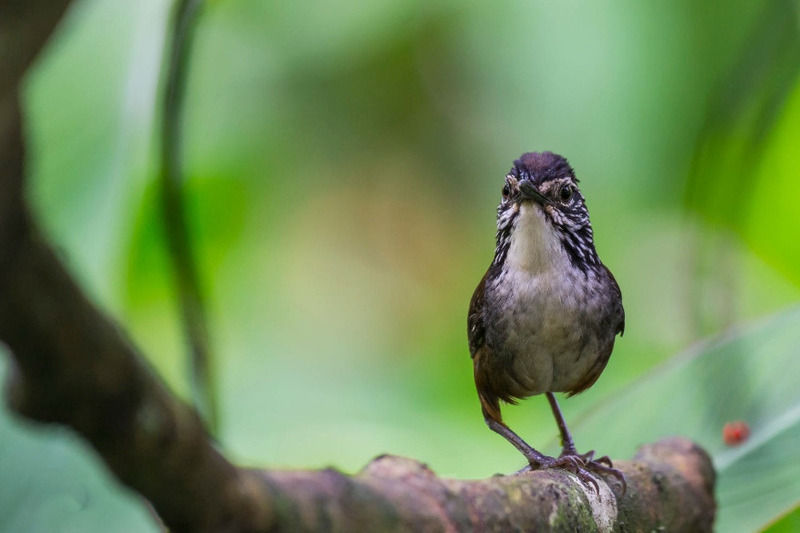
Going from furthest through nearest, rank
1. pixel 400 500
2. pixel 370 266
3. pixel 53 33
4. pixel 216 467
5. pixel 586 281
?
pixel 370 266
pixel 586 281
pixel 400 500
pixel 216 467
pixel 53 33

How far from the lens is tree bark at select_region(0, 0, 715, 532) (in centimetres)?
77

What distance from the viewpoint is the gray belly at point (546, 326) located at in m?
3.29

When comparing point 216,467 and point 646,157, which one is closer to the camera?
point 216,467

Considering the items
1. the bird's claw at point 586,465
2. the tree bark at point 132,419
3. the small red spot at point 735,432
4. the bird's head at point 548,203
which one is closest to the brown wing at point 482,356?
the bird's head at point 548,203

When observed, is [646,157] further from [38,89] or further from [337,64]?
[38,89]

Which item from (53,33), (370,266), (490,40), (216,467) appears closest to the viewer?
(53,33)

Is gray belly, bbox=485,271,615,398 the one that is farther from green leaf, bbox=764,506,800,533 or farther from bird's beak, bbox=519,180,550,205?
green leaf, bbox=764,506,800,533

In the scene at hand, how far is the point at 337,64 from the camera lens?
5930mm

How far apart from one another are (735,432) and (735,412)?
0.09 meters

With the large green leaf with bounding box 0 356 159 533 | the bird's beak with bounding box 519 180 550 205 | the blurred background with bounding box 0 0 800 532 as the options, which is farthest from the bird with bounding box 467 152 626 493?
the large green leaf with bounding box 0 356 159 533

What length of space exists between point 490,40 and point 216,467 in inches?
200

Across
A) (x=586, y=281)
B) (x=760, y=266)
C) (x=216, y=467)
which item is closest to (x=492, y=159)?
(x=760, y=266)

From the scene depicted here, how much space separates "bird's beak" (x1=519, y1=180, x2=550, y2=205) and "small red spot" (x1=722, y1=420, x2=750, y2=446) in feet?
3.87

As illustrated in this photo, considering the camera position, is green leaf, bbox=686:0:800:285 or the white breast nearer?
the white breast
